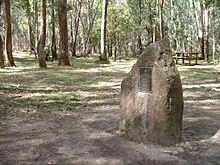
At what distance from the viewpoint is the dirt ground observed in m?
6.10

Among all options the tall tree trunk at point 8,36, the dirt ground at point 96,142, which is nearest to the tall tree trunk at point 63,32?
the tall tree trunk at point 8,36

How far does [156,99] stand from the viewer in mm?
6918

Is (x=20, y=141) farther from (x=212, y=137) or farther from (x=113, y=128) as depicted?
(x=212, y=137)

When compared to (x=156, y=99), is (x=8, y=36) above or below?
above

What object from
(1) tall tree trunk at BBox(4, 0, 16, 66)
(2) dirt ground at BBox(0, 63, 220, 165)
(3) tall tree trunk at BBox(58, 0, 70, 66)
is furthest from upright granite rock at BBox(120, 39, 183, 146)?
(1) tall tree trunk at BBox(4, 0, 16, 66)

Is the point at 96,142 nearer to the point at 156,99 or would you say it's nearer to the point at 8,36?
the point at 156,99

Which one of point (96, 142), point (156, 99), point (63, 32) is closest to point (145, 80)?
point (156, 99)

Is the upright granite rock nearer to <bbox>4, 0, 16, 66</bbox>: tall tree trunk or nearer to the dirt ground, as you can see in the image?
the dirt ground

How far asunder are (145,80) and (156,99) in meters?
0.45

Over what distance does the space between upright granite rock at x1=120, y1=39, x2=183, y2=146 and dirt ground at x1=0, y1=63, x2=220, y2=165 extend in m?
0.23

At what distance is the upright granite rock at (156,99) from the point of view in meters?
6.86

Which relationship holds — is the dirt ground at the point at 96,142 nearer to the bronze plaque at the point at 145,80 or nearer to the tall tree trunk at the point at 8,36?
the bronze plaque at the point at 145,80

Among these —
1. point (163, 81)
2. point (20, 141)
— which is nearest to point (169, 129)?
point (163, 81)

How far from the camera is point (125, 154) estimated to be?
6344mm
